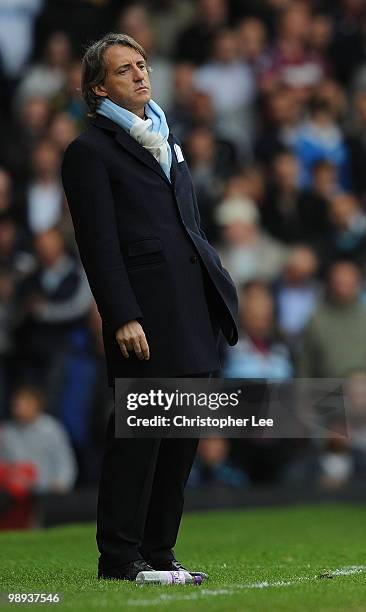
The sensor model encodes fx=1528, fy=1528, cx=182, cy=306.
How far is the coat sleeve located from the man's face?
286mm

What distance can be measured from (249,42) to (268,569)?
8.82m

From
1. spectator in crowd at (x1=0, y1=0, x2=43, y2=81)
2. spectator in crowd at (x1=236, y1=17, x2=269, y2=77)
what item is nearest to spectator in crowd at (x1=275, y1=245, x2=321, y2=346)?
spectator in crowd at (x1=236, y1=17, x2=269, y2=77)

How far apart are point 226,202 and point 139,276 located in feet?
23.1

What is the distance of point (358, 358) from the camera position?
1225 centimetres

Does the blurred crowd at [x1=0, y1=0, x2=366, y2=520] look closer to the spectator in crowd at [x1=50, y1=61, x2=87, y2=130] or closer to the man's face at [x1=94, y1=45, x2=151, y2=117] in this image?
the spectator in crowd at [x1=50, y1=61, x2=87, y2=130]

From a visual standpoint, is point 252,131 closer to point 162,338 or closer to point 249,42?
point 249,42

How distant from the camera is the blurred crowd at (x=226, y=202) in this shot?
1160 centimetres

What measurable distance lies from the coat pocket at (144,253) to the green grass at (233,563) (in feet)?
4.13

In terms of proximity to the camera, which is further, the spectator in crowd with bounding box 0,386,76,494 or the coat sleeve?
the spectator in crowd with bounding box 0,386,76,494

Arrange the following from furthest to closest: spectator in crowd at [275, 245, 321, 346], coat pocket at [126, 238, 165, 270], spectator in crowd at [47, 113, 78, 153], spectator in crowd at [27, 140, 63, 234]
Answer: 1. spectator in crowd at [47, 113, 78, 153]
2. spectator in crowd at [27, 140, 63, 234]
3. spectator in crowd at [275, 245, 321, 346]
4. coat pocket at [126, 238, 165, 270]

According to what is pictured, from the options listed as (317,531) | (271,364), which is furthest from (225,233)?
(317,531)

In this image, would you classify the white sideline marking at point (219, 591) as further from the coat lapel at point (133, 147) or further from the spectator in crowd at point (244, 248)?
the spectator in crowd at point (244, 248)

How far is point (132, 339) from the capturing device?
5930 mm

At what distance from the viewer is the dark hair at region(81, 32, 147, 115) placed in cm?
629
